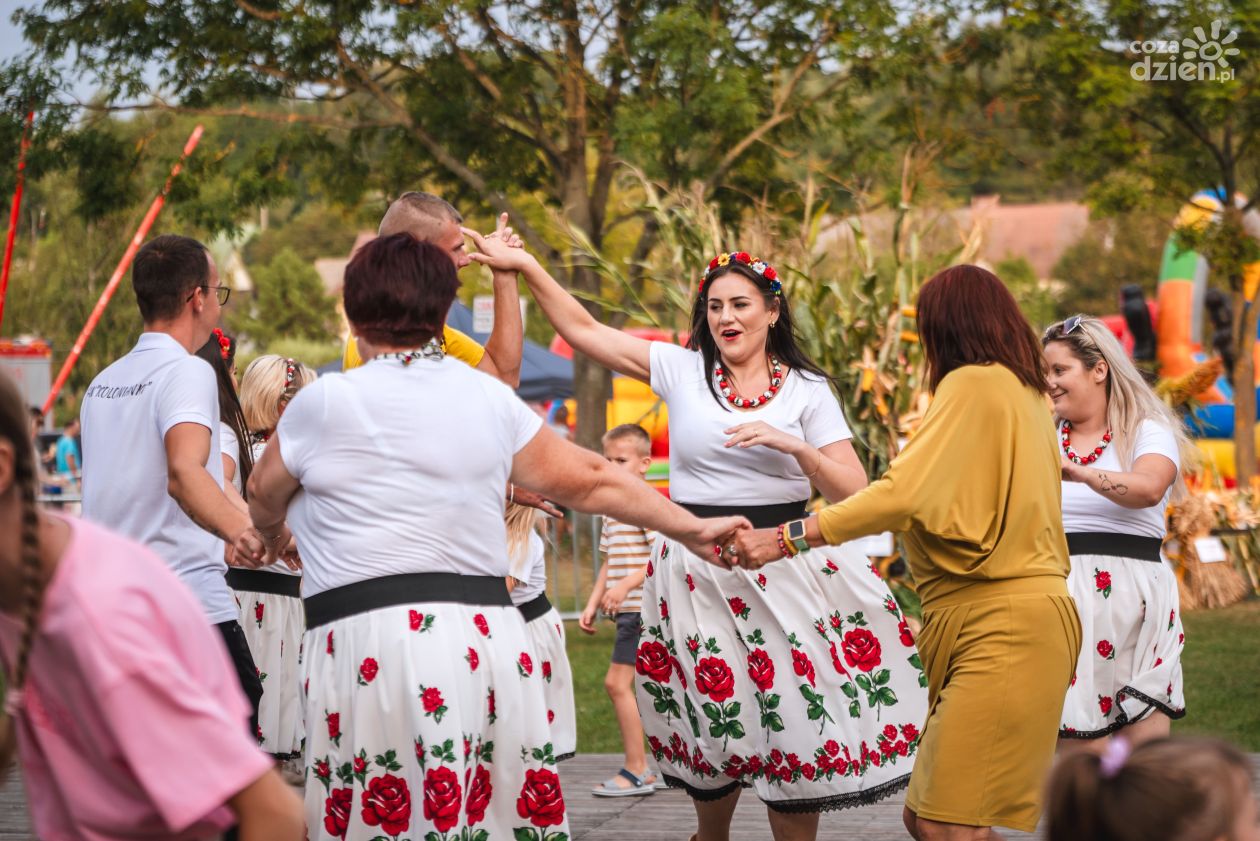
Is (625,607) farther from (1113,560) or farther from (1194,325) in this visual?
(1194,325)

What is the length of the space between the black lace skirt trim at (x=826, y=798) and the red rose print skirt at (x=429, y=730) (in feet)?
5.53

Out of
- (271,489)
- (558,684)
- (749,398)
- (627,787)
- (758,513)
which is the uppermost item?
(749,398)

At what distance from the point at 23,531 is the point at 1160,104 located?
55.0 feet

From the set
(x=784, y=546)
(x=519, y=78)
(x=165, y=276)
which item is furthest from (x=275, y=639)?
(x=519, y=78)

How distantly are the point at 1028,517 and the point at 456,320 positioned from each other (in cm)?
1587

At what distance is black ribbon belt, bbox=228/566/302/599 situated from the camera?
590 centimetres

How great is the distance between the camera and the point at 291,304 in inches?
2520

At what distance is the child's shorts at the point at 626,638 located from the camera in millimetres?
7574

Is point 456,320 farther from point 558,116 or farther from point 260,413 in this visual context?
point 260,413

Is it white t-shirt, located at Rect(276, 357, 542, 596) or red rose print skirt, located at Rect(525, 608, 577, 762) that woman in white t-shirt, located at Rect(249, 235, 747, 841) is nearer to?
white t-shirt, located at Rect(276, 357, 542, 596)

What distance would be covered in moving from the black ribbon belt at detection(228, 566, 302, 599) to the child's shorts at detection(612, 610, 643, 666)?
2.09 m

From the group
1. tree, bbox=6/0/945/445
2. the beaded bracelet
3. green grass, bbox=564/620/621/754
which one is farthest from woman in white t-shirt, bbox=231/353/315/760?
tree, bbox=6/0/945/445

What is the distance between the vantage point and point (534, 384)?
2533 centimetres

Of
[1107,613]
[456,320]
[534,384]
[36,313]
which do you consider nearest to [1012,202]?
[36,313]
